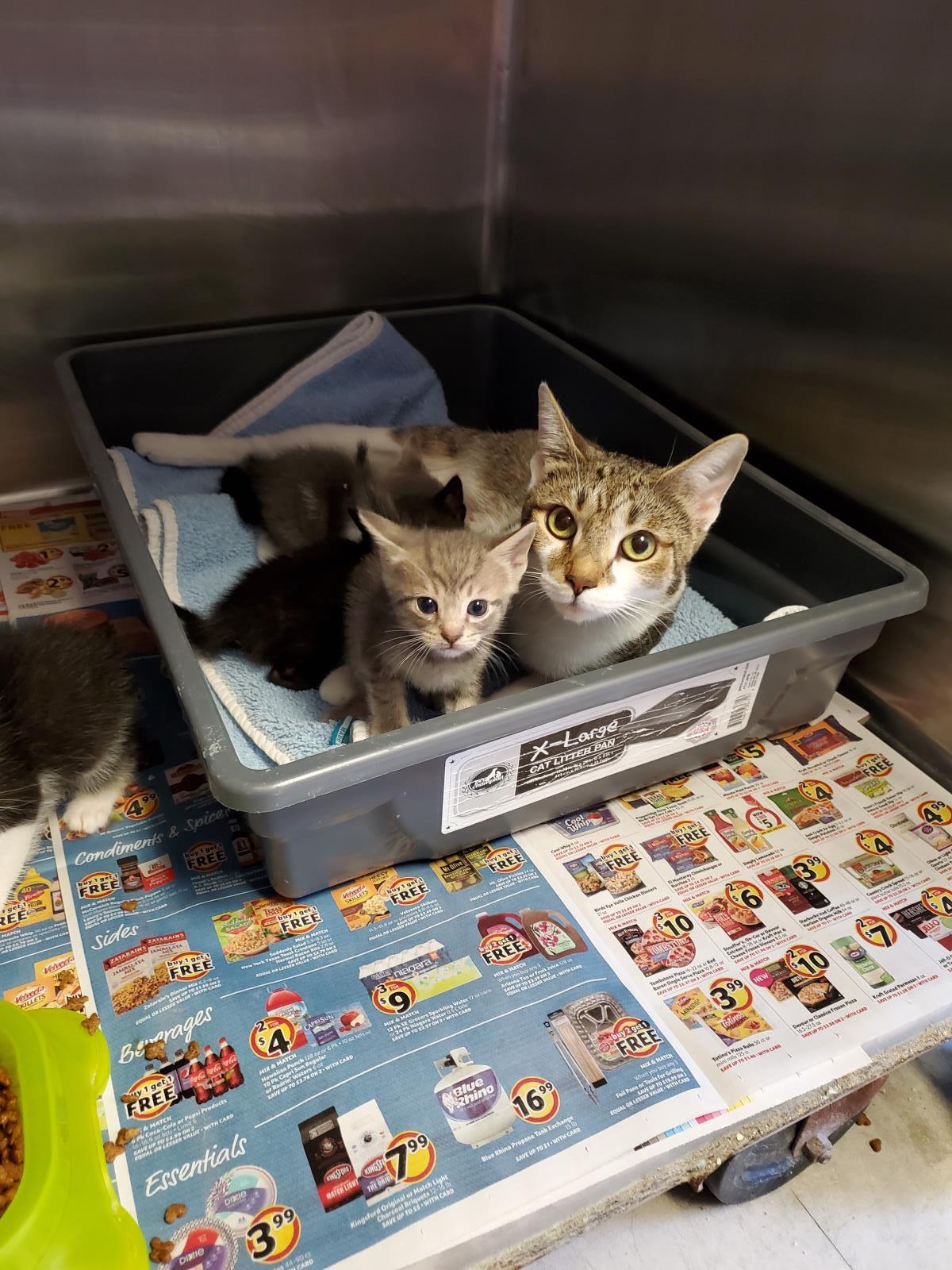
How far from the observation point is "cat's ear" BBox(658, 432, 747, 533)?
3.13 feet

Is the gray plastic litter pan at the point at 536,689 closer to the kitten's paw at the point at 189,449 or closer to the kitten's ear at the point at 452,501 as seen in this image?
the kitten's paw at the point at 189,449

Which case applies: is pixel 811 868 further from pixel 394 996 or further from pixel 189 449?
pixel 189 449

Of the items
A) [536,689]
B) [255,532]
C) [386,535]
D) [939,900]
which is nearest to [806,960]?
[939,900]

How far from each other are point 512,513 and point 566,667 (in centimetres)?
29

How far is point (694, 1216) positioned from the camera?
3.64ft

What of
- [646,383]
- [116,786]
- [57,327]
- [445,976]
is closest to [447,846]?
[445,976]

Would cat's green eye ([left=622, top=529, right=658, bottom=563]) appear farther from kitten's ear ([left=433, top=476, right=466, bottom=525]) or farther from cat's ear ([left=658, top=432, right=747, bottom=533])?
kitten's ear ([left=433, top=476, right=466, bottom=525])

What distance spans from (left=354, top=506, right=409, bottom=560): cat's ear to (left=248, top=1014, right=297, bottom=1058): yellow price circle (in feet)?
1.63

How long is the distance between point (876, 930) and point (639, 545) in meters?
0.52

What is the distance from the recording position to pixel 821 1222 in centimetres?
110

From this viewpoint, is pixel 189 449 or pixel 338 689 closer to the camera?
pixel 338 689

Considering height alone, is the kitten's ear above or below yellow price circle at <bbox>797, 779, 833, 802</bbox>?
above

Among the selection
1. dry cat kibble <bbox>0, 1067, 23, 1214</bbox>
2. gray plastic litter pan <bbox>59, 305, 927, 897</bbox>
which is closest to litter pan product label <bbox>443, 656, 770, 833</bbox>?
gray plastic litter pan <bbox>59, 305, 927, 897</bbox>

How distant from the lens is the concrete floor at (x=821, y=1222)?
1074 mm
